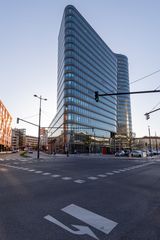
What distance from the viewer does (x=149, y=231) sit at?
337 centimetres

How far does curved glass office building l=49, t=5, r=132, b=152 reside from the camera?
235 ft

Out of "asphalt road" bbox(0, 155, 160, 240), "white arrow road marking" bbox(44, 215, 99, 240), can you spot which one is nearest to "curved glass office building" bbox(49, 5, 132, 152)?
"asphalt road" bbox(0, 155, 160, 240)

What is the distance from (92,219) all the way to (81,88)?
2995 inches

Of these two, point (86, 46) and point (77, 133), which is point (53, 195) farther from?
point (86, 46)

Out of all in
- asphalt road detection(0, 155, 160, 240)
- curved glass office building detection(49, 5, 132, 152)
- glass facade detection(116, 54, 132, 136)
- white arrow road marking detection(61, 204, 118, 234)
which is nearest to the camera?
asphalt road detection(0, 155, 160, 240)

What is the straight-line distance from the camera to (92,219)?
12.7 feet

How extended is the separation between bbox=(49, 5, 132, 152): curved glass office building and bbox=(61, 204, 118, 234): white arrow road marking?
5720 centimetres

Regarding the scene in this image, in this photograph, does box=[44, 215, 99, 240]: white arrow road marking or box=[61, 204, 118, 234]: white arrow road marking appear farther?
box=[61, 204, 118, 234]: white arrow road marking

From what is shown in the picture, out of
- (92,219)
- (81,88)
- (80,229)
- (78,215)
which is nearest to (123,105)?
(81,88)

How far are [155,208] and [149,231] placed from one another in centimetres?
163

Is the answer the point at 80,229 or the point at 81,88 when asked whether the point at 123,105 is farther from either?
the point at 80,229

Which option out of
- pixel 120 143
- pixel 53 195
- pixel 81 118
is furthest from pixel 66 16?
pixel 53 195

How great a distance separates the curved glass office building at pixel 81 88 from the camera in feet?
235

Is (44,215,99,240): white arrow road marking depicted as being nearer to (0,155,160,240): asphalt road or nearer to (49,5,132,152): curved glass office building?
(0,155,160,240): asphalt road
